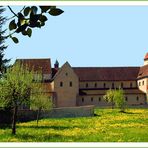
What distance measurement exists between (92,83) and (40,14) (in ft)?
270

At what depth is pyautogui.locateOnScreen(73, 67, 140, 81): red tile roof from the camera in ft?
281

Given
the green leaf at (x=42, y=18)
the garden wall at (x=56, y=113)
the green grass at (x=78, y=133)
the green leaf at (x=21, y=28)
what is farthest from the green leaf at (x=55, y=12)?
the garden wall at (x=56, y=113)

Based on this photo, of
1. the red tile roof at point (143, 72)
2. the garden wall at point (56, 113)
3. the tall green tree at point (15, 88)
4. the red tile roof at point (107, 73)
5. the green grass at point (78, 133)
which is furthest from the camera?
the red tile roof at point (107, 73)

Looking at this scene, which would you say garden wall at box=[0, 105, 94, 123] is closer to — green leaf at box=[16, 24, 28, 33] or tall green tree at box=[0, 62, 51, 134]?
tall green tree at box=[0, 62, 51, 134]

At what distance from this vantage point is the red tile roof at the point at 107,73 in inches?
3374

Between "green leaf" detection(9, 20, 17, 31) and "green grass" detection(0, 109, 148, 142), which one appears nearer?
"green leaf" detection(9, 20, 17, 31)

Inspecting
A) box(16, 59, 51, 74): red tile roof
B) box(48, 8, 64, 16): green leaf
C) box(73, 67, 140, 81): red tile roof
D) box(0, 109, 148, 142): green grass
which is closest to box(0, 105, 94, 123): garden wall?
box(0, 109, 148, 142): green grass

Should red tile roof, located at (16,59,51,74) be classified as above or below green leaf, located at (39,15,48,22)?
above

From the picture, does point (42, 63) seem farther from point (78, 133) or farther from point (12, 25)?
point (12, 25)

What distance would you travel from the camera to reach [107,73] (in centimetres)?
8750

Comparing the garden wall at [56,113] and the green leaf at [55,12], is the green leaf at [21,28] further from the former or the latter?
the garden wall at [56,113]

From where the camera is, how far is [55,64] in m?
87.2

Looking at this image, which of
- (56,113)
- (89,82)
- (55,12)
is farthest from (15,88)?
(89,82)

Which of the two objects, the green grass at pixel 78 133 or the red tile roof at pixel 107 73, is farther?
the red tile roof at pixel 107 73
